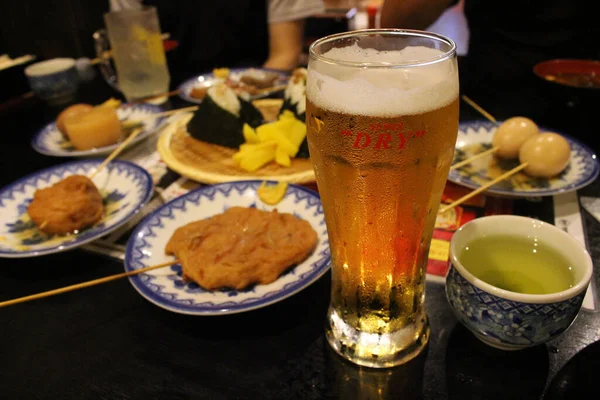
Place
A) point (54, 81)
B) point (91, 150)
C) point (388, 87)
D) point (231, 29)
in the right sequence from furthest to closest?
point (231, 29), point (54, 81), point (91, 150), point (388, 87)

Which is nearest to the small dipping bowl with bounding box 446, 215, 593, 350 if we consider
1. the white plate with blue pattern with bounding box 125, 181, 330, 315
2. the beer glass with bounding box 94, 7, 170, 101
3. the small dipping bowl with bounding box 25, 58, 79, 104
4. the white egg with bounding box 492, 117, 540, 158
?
the white plate with blue pattern with bounding box 125, 181, 330, 315

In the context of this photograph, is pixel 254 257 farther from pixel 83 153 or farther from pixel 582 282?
pixel 83 153

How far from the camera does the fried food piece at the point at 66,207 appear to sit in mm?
1360

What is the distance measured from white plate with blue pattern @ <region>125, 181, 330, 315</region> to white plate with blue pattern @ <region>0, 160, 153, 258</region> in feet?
0.44

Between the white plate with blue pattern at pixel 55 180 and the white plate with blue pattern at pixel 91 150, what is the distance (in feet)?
0.61

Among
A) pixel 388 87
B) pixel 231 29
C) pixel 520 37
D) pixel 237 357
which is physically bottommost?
pixel 237 357

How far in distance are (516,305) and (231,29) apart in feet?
12.0

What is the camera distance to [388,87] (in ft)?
A: 2.22

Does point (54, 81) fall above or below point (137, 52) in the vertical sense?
below

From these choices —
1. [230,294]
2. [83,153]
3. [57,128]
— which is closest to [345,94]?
[230,294]

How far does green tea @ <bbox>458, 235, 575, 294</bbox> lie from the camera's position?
3.06 ft

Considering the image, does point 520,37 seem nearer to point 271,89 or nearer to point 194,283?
point 271,89

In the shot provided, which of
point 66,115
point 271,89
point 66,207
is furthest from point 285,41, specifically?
point 66,207

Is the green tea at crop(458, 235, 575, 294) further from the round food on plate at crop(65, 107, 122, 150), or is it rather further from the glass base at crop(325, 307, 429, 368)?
the round food on plate at crop(65, 107, 122, 150)
